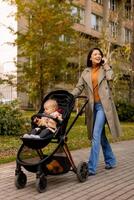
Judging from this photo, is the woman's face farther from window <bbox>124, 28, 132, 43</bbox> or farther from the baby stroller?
window <bbox>124, 28, 132, 43</bbox>

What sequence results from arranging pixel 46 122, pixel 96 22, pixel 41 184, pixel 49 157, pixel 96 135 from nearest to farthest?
pixel 41 184 → pixel 49 157 → pixel 46 122 → pixel 96 135 → pixel 96 22

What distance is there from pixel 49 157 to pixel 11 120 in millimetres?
7851

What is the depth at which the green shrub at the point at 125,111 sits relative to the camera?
2923 centimetres

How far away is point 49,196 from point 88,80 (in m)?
2.66

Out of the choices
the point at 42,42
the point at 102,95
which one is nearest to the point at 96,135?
the point at 102,95

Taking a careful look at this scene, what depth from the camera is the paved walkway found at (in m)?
6.93

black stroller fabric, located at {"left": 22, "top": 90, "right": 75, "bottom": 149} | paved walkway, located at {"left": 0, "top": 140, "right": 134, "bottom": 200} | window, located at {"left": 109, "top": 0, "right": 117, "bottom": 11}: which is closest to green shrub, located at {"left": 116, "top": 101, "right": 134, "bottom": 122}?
paved walkway, located at {"left": 0, "top": 140, "right": 134, "bottom": 200}

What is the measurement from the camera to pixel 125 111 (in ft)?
96.2

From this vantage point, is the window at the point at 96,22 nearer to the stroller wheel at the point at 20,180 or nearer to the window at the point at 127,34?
the window at the point at 127,34

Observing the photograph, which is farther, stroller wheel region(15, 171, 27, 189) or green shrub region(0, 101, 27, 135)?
green shrub region(0, 101, 27, 135)

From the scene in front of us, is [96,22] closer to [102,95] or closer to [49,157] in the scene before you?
[102,95]

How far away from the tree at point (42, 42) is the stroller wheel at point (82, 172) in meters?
13.7

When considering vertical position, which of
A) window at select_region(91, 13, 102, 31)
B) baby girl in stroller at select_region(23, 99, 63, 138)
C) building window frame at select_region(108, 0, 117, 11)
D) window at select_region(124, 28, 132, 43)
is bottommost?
baby girl in stroller at select_region(23, 99, 63, 138)

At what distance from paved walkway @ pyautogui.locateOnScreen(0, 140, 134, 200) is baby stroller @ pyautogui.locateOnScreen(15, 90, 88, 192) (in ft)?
0.56
